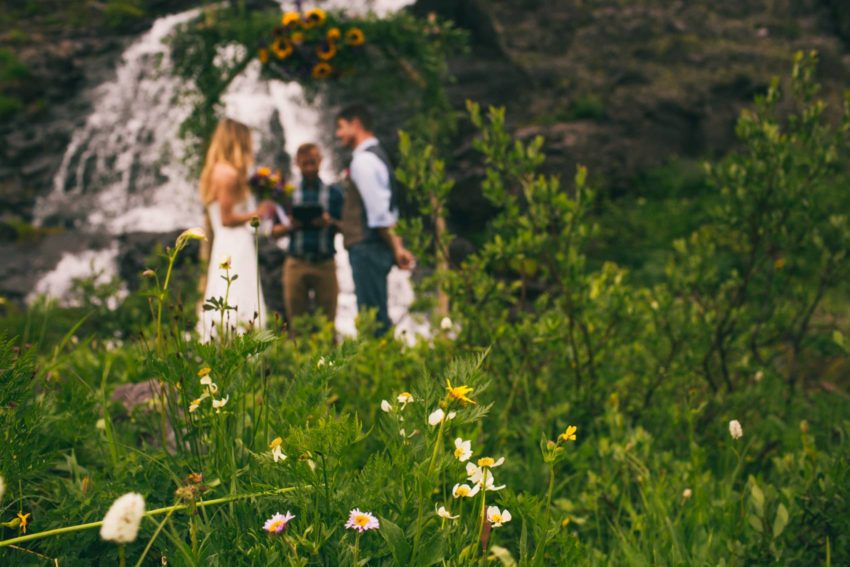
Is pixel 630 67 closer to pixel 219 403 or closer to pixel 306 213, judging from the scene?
pixel 306 213

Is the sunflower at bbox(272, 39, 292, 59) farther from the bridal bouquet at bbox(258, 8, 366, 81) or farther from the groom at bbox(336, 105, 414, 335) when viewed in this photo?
the groom at bbox(336, 105, 414, 335)

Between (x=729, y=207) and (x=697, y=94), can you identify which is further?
(x=697, y=94)

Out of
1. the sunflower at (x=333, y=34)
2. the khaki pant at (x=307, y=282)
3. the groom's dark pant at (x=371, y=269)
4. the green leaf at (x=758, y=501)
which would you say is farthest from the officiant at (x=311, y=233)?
the green leaf at (x=758, y=501)

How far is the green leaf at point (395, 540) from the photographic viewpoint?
1261 millimetres

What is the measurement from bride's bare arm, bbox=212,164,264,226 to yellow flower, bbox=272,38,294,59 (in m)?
2.04

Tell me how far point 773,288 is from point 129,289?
8804 mm

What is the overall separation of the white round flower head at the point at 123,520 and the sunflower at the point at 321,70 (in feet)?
22.2

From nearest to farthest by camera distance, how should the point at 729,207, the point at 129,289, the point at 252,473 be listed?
1. the point at 252,473
2. the point at 729,207
3. the point at 129,289

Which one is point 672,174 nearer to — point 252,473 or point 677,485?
point 677,485

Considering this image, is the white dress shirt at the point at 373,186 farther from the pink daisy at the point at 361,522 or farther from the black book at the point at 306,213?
the pink daisy at the point at 361,522

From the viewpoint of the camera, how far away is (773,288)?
3.10 m

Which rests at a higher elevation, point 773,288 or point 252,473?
point 252,473

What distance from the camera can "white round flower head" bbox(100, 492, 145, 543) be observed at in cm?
82

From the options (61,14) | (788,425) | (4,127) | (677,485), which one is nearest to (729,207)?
(788,425)
